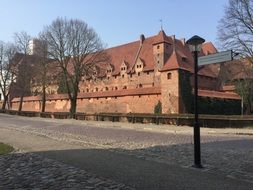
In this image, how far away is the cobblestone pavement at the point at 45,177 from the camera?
26.5 feet

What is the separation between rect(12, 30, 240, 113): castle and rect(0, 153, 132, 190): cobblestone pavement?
107ft

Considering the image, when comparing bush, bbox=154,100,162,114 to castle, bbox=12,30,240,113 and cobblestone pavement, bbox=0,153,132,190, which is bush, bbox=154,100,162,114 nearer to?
castle, bbox=12,30,240,113

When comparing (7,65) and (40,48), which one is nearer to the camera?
(40,48)

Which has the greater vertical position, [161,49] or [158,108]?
[161,49]

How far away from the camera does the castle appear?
1751 inches

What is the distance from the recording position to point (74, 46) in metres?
50.9

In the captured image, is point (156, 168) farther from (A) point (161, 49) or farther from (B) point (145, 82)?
(B) point (145, 82)

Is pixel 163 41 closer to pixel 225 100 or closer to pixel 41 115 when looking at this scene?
pixel 225 100

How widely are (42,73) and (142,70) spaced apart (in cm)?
1602

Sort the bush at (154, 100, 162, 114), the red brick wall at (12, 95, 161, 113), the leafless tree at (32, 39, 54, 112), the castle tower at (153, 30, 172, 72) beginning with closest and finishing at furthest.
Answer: the bush at (154, 100, 162, 114) → the red brick wall at (12, 95, 161, 113) → the leafless tree at (32, 39, 54, 112) → the castle tower at (153, 30, 172, 72)

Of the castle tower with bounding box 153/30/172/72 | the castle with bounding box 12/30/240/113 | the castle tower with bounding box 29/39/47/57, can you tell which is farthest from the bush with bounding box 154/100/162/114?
the castle tower with bounding box 29/39/47/57

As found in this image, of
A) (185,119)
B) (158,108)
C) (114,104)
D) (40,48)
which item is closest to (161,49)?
(114,104)

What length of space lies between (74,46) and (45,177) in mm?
42763

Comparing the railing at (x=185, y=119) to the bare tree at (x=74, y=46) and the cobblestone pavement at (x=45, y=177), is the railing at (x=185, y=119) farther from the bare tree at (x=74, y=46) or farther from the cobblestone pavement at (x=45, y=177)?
the cobblestone pavement at (x=45, y=177)
